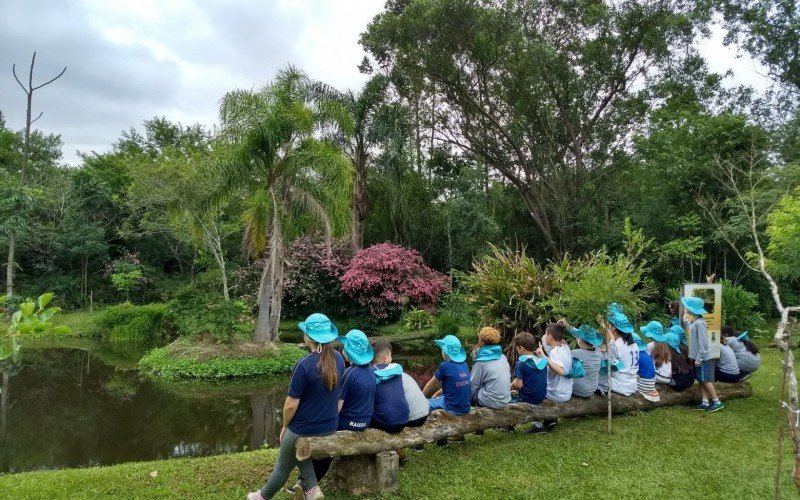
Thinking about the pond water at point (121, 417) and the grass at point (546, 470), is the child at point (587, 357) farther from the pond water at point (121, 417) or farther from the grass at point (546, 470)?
the pond water at point (121, 417)

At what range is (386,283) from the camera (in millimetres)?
17047

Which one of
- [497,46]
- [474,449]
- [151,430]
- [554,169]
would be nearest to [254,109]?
[151,430]

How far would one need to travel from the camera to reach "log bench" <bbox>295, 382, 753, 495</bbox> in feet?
12.9

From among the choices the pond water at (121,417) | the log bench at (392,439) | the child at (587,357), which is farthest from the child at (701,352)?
the pond water at (121,417)

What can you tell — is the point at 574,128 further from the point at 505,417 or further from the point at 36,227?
the point at 36,227

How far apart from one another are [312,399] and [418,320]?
13.0 meters

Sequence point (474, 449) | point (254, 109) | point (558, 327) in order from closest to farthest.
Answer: point (474, 449) → point (558, 327) → point (254, 109)

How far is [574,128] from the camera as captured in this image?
59.8 feet

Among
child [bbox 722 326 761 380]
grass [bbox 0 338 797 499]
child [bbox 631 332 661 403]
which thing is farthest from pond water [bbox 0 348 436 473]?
child [bbox 722 326 761 380]

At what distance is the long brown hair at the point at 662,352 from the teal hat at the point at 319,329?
16.0 ft

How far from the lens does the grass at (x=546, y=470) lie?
4.26 m

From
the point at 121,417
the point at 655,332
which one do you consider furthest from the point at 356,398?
the point at 121,417

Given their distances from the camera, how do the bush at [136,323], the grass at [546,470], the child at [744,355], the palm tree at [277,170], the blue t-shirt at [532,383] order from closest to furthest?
the grass at [546,470]
the blue t-shirt at [532,383]
the child at [744,355]
the palm tree at [277,170]
the bush at [136,323]

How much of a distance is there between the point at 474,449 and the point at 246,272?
14.7 metres
